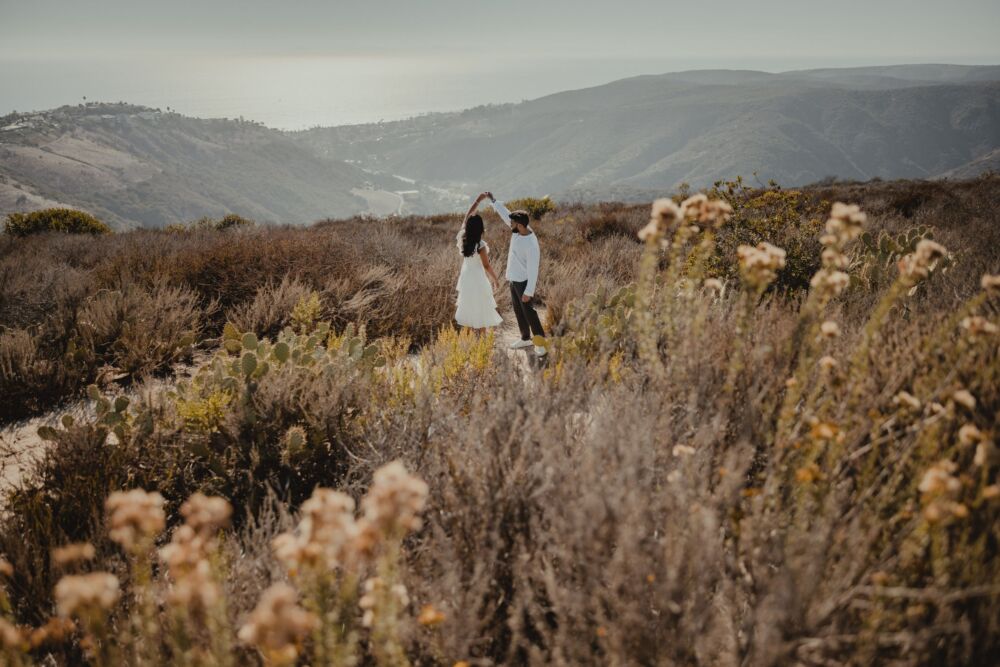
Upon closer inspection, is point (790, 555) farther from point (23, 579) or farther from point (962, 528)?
point (23, 579)

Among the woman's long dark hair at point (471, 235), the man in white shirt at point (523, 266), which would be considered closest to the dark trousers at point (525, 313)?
the man in white shirt at point (523, 266)

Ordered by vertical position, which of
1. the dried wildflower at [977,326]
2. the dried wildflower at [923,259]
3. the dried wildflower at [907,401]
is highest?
the dried wildflower at [923,259]

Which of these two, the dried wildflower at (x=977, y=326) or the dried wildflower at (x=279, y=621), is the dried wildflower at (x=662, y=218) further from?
the dried wildflower at (x=279, y=621)

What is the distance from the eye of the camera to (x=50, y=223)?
575 inches

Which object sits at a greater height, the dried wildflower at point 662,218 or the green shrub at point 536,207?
the green shrub at point 536,207

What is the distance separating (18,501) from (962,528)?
4176 mm

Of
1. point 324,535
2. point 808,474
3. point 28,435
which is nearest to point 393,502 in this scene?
point 324,535

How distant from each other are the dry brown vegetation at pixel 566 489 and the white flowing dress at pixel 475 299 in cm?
132

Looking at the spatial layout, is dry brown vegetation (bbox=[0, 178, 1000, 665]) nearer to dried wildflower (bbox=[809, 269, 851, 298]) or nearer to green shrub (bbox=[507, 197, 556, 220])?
dried wildflower (bbox=[809, 269, 851, 298])

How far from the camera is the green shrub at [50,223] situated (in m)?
14.3

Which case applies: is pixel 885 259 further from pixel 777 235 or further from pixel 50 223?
pixel 50 223

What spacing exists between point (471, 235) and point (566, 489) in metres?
4.44


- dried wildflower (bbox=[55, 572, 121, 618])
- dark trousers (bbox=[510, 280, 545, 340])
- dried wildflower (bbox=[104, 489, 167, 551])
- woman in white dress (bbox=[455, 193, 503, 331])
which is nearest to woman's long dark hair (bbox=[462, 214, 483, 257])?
woman in white dress (bbox=[455, 193, 503, 331])

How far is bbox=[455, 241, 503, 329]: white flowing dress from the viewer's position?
5996 millimetres
